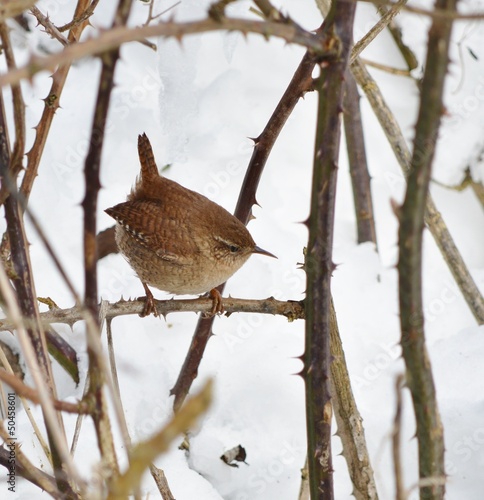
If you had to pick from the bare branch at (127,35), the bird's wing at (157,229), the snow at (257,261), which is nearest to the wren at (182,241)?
the bird's wing at (157,229)

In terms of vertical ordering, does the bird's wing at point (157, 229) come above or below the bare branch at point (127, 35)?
above

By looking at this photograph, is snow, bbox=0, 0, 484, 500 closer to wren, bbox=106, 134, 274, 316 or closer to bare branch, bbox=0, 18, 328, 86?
wren, bbox=106, 134, 274, 316

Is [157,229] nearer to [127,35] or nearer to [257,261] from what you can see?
[257,261]

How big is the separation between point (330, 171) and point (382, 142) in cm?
335

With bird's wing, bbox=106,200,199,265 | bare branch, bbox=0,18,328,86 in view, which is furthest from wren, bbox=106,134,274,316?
bare branch, bbox=0,18,328,86

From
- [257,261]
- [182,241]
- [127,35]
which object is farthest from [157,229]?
[127,35]

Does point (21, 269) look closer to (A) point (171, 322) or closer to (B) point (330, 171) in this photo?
(B) point (330, 171)

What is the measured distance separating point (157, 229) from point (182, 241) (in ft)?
0.41

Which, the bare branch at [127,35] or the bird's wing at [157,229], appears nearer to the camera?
the bare branch at [127,35]

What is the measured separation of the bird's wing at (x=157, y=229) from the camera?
10.4 ft

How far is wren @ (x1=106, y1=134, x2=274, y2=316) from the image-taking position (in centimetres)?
318

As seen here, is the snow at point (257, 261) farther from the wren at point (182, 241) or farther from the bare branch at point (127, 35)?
the bare branch at point (127, 35)

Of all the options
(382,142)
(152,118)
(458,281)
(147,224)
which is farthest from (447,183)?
(147,224)

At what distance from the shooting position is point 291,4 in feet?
15.7
